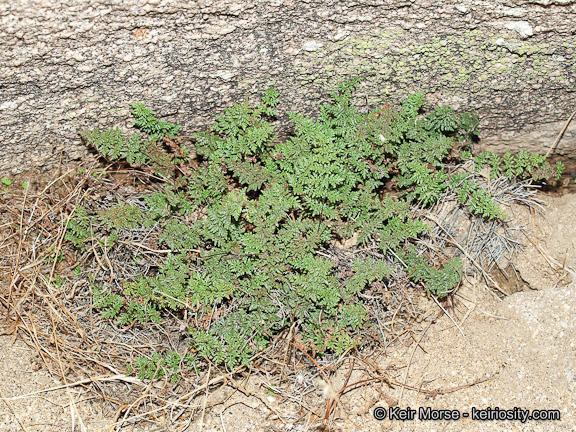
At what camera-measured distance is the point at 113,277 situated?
302 cm

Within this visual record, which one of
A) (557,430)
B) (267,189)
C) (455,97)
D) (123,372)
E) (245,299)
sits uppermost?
(455,97)

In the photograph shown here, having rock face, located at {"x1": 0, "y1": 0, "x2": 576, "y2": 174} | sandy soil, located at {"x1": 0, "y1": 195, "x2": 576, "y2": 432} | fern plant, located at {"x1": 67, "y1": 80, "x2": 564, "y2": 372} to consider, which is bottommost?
sandy soil, located at {"x1": 0, "y1": 195, "x2": 576, "y2": 432}

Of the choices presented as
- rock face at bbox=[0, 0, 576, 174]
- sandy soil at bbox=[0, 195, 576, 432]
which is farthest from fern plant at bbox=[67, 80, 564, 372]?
sandy soil at bbox=[0, 195, 576, 432]

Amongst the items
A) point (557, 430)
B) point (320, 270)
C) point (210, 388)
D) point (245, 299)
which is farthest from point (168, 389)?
point (557, 430)

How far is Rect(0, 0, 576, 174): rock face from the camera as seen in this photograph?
262 centimetres

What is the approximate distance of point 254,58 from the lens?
2.87m

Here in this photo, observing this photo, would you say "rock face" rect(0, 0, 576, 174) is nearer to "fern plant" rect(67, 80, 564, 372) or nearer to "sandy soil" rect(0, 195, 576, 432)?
"fern plant" rect(67, 80, 564, 372)

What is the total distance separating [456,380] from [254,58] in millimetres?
2125

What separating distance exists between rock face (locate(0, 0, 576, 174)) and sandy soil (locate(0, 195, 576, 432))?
3.99 ft

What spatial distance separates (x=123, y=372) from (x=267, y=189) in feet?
4.35

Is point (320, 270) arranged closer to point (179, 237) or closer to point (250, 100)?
point (179, 237)

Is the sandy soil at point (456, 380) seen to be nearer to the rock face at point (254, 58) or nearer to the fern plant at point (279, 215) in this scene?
the fern plant at point (279, 215)

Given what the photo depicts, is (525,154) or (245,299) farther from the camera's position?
(525,154)

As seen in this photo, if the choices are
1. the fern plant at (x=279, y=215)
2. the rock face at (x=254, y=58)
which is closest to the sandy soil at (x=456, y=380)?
the fern plant at (x=279, y=215)
